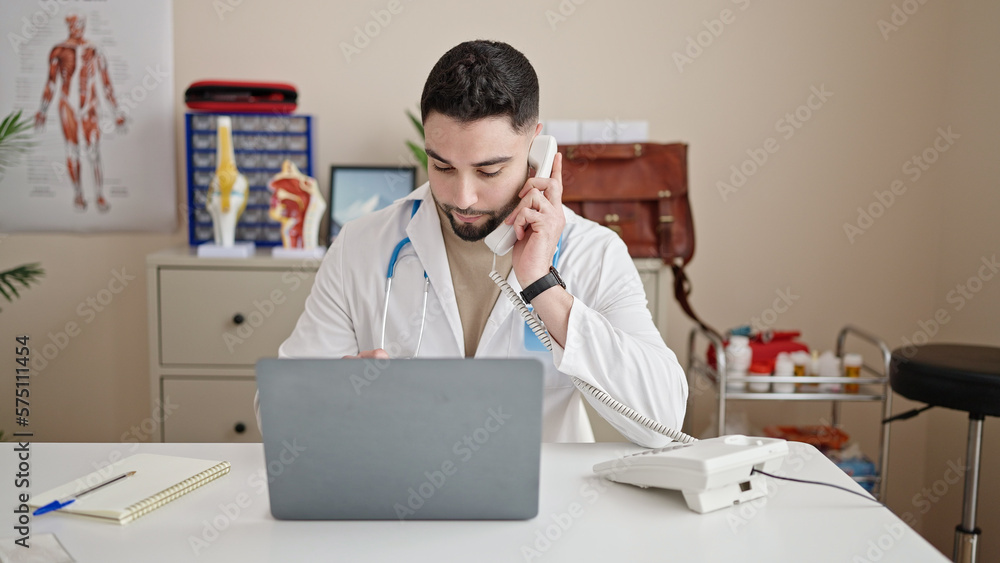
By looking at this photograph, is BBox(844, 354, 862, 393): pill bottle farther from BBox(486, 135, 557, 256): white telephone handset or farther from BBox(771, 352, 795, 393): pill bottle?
BBox(486, 135, 557, 256): white telephone handset

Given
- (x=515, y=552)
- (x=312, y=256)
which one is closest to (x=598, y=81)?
(x=312, y=256)

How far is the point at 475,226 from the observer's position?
168 centimetres


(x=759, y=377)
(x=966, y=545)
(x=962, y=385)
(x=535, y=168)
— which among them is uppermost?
(x=535, y=168)

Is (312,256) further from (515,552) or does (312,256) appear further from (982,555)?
(982,555)

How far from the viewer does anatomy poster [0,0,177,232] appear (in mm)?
2875

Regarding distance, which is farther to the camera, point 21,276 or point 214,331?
point 21,276

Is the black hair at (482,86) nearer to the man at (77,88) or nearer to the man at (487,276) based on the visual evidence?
the man at (487,276)

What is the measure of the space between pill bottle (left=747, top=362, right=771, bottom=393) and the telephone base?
1384mm

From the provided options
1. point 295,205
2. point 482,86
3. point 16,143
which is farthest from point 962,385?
point 16,143

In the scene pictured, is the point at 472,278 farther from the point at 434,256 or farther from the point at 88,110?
the point at 88,110

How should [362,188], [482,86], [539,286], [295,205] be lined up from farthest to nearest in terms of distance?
1. [362,188]
2. [295,205]
3. [482,86]
4. [539,286]

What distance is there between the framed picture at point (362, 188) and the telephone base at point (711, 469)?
1843 mm

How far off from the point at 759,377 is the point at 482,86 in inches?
57.8

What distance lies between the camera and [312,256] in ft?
8.39
